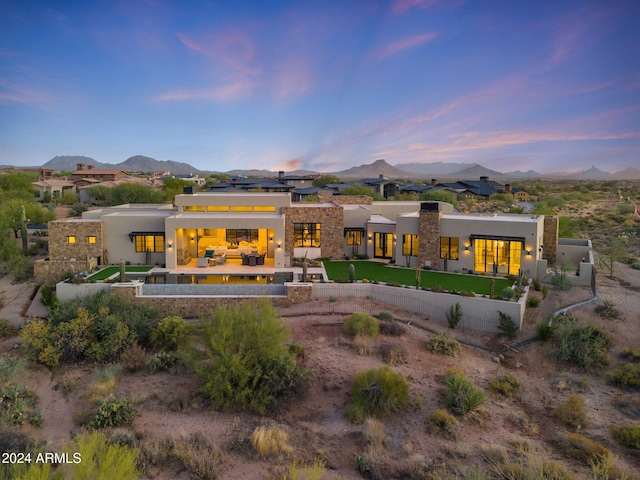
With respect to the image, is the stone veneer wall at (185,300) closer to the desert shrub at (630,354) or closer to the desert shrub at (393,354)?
the desert shrub at (393,354)

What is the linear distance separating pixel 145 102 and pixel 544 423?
58.4 m

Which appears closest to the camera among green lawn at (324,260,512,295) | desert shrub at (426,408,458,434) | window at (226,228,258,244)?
desert shrub at (426,408,458,434)

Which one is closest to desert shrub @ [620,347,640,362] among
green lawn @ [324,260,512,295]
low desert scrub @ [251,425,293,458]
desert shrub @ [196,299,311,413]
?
green lawn @ [324,260,512,295]

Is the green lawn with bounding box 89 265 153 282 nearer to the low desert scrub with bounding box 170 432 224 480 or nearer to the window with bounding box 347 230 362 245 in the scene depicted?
the window with bounding box 347 230 362 245

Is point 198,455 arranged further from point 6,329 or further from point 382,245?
point 382,245

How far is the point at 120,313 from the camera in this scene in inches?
658

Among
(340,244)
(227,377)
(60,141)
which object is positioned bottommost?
(227,377)

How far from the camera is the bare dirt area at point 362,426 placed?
9547 millimetres

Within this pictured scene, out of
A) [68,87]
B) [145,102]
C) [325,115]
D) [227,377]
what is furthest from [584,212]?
[68,87]

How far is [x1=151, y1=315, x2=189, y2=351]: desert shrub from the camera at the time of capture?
15758 millimetres

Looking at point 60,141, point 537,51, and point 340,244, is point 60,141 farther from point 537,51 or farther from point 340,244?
point 537,51

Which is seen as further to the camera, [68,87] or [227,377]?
[68,87]

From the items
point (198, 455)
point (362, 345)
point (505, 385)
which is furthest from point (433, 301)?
point (198, 455)

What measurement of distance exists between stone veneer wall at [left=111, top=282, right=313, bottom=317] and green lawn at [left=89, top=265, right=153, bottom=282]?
276cm
